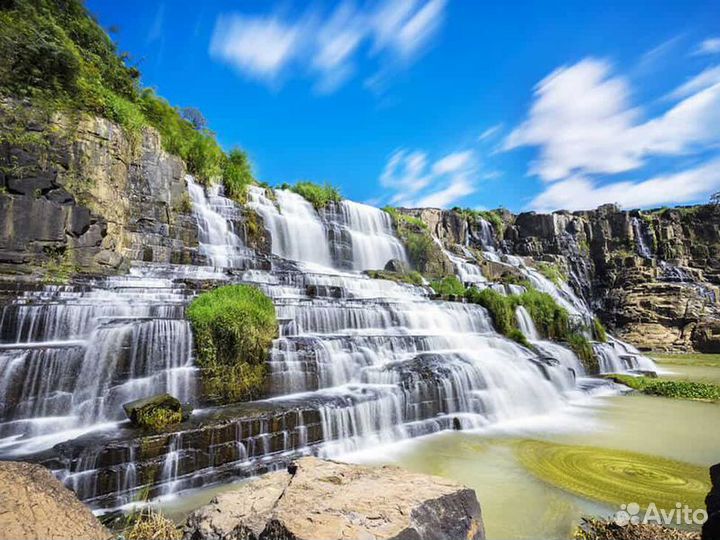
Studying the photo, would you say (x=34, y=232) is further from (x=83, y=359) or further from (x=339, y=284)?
(x=339, y=284)

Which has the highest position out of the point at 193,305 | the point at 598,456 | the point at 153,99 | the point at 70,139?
the point at 153,99

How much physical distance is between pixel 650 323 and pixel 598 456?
2512 centimetres

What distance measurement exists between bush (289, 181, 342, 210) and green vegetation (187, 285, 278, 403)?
14.5 metres

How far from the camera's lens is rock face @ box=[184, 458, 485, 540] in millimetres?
2115

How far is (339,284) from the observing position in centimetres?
1288

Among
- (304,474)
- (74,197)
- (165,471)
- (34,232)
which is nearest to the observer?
(304,474)

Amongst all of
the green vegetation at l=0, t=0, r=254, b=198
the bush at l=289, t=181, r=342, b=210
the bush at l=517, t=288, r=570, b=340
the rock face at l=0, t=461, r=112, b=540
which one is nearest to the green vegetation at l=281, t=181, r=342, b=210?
the bush at l=289, t=181, r=342, b=210

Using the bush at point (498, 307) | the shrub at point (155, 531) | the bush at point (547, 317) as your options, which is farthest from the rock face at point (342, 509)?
the bush at point (547, 317)

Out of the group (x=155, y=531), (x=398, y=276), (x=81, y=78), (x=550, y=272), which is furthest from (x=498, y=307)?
(x=550, y=272)

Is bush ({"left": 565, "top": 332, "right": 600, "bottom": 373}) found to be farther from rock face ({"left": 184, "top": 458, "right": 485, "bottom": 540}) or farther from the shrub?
the shrub

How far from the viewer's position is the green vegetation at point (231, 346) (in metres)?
5.99

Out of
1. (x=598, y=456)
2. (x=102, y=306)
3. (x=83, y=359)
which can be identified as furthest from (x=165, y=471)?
(x=598, y=456)

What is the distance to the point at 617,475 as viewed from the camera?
4.42 metres

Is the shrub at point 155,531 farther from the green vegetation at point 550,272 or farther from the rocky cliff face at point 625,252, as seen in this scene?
the green vegetation at point 550,272
